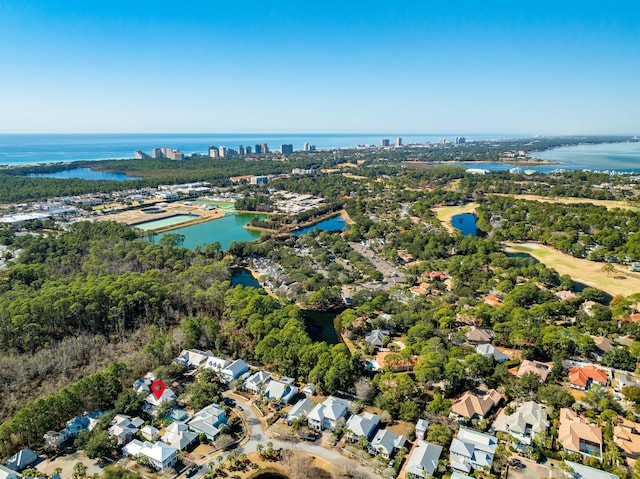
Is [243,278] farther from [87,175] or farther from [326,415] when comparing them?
[87,175]

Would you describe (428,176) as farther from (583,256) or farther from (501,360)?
(501,360)

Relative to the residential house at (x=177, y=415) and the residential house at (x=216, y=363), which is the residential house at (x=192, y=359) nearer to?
the residential house at (x=216, y=363)

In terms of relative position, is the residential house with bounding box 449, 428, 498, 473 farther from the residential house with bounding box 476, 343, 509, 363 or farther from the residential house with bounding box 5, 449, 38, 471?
the residential house with bounding box 5, 449, 38, 471

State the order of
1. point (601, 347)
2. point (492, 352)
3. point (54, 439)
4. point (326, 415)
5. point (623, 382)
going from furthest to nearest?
1. point (601, 347)
2. point (492, 352)
3. point (623, 382)
4. point (326, 415)
5. point (54, 439)

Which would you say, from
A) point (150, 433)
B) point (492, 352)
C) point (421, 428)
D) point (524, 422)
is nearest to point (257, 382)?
point (150, 433)

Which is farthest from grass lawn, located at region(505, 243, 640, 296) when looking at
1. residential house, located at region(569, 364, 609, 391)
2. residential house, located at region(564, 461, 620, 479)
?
residential house, located at region(564, 461, 620, 479)

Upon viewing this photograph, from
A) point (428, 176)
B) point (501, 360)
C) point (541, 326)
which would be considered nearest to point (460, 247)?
point (541, 326)
